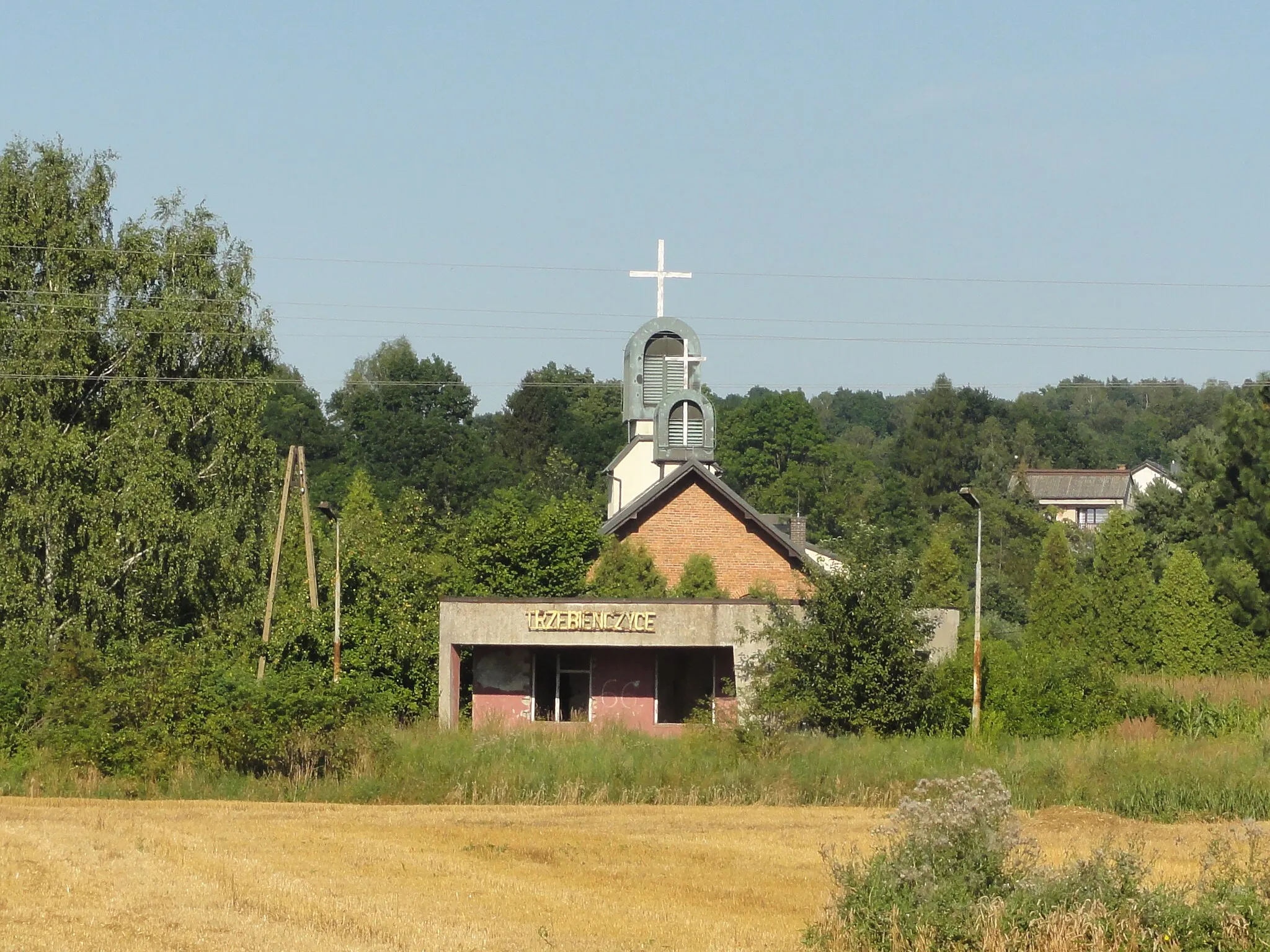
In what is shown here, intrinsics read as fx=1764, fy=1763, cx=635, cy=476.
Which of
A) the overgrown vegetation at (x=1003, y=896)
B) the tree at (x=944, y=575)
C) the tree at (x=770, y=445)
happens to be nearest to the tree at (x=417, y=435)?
the tree at (x=770, y=445)

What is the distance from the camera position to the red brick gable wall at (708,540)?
47.6m

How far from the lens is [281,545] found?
38.3 m

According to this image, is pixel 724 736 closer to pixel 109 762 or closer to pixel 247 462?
pixel 109 762

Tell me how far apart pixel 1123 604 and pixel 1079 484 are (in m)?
83.8

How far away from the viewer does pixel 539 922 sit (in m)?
17.3

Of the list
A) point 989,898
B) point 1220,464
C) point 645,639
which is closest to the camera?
point 989,898

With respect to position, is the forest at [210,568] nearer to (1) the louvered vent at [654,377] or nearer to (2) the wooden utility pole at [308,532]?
(2) the wooden utility pole at [308,532]

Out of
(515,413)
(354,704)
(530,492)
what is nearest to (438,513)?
(530,492)

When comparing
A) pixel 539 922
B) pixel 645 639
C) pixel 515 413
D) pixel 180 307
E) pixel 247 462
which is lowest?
pixel 539 922

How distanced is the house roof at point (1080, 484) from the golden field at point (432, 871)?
110849mm

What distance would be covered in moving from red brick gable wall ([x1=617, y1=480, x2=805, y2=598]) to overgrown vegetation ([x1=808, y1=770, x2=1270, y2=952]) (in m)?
31.2

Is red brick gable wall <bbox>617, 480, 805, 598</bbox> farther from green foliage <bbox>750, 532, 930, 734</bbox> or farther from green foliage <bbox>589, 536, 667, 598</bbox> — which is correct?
green foliage <bbox>750, 532, 930, 734</bbox>

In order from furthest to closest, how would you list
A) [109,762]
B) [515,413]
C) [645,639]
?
[515,413] → [645,639] → [109,762]

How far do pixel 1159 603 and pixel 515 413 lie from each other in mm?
80304
